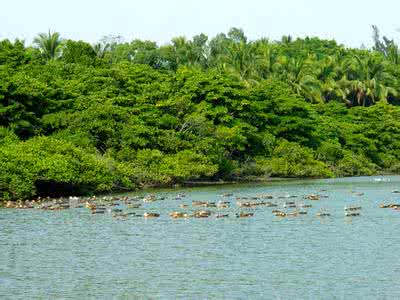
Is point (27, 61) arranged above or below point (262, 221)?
above

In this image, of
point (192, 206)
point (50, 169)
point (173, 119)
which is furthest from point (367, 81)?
point (192, 206)

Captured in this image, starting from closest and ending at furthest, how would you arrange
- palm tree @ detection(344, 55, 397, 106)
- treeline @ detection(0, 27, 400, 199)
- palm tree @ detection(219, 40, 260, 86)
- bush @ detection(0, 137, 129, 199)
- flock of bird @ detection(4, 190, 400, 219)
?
flock of bird @ detection(4, 190, 400, 219) → bush @ detection(0, 137, 129, 199) → treeline @ detection(0, 27, 400, 199) → palm tree @ detection(219, 40, 260, 86) → palm tree @ detection(344, 55, 397, 106)

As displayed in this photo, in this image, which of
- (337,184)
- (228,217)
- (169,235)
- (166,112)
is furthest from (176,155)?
(169,235)

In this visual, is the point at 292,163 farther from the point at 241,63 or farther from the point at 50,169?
the point at 50,169

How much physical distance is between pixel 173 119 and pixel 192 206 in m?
23.6

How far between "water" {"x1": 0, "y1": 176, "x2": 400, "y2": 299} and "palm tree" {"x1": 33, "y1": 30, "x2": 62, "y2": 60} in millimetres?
43515

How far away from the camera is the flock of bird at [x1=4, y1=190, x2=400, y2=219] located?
123 feet

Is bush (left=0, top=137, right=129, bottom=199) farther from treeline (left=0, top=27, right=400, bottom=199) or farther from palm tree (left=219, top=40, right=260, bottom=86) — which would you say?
palm tree (left=219, top=40, right=260, bottom=86)

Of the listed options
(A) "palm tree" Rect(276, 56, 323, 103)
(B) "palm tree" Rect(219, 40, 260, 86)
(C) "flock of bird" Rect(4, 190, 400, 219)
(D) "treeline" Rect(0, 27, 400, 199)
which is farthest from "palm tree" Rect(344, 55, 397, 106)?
(C) "flock of bird" Rect(4, 190, 400, 219)

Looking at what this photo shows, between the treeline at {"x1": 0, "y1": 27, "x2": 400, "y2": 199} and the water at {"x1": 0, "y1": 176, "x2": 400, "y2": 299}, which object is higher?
the treeline at {"x1": 0, "y1": 27, "x2": 400, "y2": 199}

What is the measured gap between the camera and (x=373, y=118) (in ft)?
287

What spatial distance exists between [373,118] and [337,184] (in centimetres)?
2927

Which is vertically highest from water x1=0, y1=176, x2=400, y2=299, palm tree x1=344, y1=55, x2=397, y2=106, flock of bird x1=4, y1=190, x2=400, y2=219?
palm tree x1=344, y1=55, x2=397, y2=106

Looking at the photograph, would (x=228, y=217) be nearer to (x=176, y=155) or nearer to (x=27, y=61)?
(x=176, y=155)
